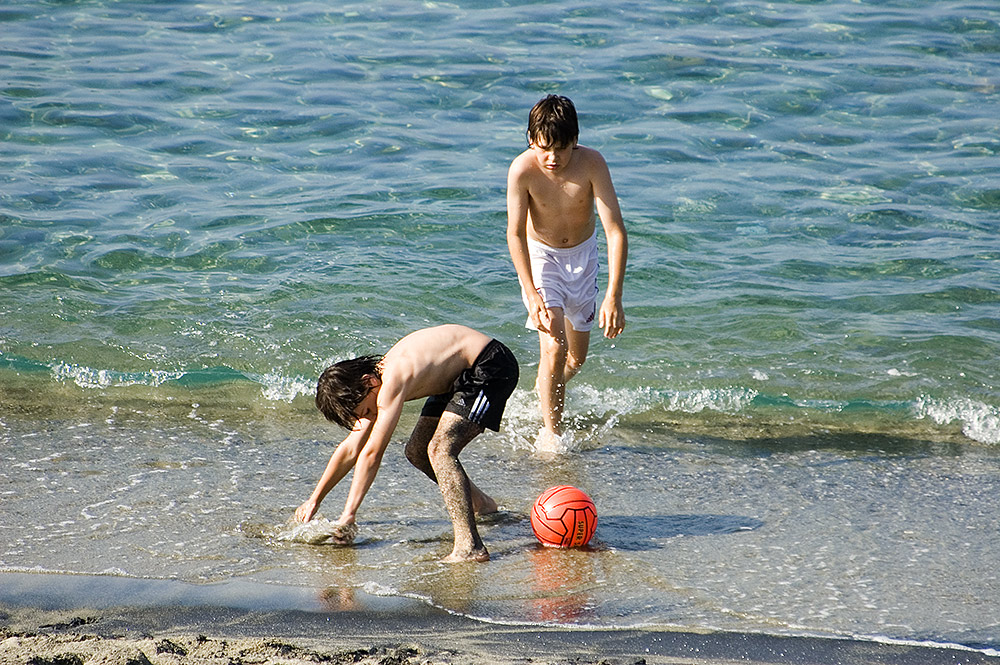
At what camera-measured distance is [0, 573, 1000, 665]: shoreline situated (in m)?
3.94

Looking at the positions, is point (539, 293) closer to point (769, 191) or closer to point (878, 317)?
point (878, 317)

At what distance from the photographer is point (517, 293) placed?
928 cm

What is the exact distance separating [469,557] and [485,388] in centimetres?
81

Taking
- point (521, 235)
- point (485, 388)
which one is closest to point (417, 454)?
point (485, 388)

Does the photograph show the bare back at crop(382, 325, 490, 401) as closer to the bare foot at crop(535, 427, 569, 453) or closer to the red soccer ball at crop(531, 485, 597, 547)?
the red soccer ball at crop(531, 485, 597, 547)

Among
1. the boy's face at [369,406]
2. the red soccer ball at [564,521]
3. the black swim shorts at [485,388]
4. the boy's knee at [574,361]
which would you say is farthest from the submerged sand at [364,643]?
the boy's knee at [574,361]

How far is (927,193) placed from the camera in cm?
1117

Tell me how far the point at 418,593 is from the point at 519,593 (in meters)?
0.43

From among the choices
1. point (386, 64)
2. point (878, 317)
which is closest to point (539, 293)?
point (878, 317)

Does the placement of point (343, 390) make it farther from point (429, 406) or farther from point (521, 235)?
point (521, 235)

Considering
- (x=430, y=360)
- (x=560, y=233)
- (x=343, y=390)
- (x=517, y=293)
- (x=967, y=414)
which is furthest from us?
(x=517, y=293)

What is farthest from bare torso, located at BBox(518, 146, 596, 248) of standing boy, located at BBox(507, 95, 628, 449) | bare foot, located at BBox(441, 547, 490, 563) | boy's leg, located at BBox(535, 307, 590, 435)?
A: bare foot, located at BBox(441, 547, 490, 563)

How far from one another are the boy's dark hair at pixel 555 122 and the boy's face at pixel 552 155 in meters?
0.01

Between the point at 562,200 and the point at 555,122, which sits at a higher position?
the point at 555,122
